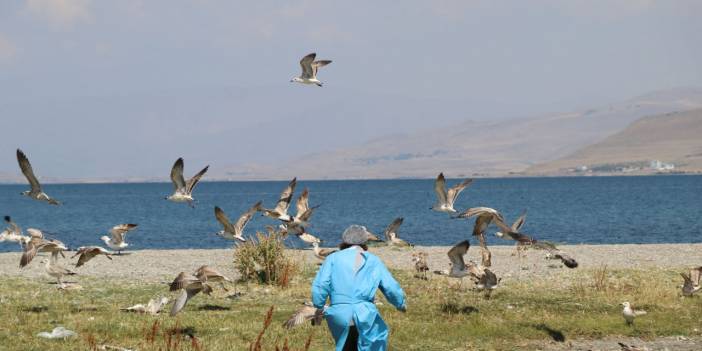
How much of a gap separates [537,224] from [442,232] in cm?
1400

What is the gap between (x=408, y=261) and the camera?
36562 millimetres

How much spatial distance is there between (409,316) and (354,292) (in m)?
8.63

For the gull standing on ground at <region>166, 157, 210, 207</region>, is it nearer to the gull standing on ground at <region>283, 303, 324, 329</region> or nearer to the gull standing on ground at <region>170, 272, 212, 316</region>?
the gull standing on ground at <region>170, 272, 212, 316</region>

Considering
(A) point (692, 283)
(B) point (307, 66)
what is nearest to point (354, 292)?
(A) point (692, 283)

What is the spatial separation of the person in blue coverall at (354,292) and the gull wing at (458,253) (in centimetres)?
741

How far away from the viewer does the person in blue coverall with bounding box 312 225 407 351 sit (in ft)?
38.4

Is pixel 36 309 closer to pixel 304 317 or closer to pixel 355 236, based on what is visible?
pixel 304 317

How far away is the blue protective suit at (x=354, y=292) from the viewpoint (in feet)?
38.4

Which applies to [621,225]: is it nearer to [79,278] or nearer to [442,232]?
[442,232]

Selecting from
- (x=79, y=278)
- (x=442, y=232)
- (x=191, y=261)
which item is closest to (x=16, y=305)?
(x=79, y=278)

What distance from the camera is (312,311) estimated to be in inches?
490

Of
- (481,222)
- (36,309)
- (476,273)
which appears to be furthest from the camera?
(476,273)

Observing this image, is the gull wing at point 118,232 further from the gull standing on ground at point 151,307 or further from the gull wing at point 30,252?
the gull standing on ground at point 151,307

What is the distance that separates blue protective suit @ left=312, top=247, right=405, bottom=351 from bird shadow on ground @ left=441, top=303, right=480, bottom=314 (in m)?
8.74
